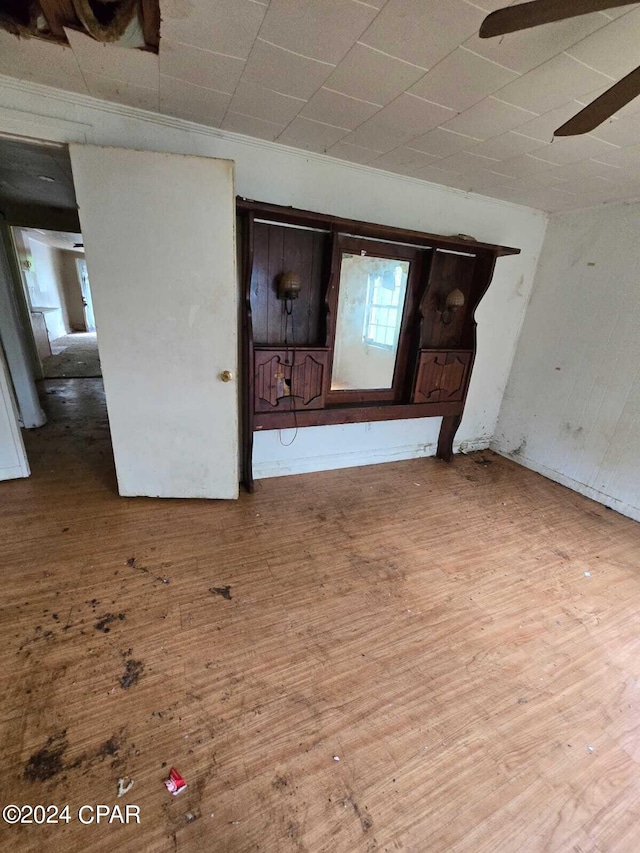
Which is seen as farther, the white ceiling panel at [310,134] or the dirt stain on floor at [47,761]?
the white ceiling panel at [310,134]

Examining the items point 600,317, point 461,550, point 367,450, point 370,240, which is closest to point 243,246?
point 370,240

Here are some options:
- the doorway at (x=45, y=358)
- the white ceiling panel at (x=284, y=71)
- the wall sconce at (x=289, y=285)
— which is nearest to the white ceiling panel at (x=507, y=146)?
the white ceiling panel at (x=284, y=71)

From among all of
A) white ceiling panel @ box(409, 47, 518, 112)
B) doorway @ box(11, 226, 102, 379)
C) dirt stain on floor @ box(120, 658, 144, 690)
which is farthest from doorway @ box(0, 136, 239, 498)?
doorway @ box(11, 226, 102, 379)

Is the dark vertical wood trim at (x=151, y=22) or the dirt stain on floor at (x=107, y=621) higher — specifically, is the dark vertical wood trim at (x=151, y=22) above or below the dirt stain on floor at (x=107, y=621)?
above

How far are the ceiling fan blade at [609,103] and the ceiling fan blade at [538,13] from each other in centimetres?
18

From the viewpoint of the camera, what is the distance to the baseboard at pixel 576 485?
2855 millimetres

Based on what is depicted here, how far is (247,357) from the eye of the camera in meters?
2.44

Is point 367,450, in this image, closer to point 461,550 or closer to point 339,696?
point 461,550

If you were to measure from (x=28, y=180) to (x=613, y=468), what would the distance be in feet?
18.2

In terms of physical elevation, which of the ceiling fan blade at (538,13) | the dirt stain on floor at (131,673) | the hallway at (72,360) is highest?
the ceiling fan blade at (538,13)

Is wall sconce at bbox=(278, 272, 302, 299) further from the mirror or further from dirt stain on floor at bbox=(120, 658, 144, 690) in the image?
dirt stain on floor at bbox=(120, 658, 144, 690)

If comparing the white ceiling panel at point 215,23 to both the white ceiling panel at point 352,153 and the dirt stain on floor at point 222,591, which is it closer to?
the white ceiling panel at point 352,153

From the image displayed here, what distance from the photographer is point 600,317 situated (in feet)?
9.71

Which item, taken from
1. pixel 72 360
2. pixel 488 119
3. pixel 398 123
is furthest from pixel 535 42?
pixel 72 360
